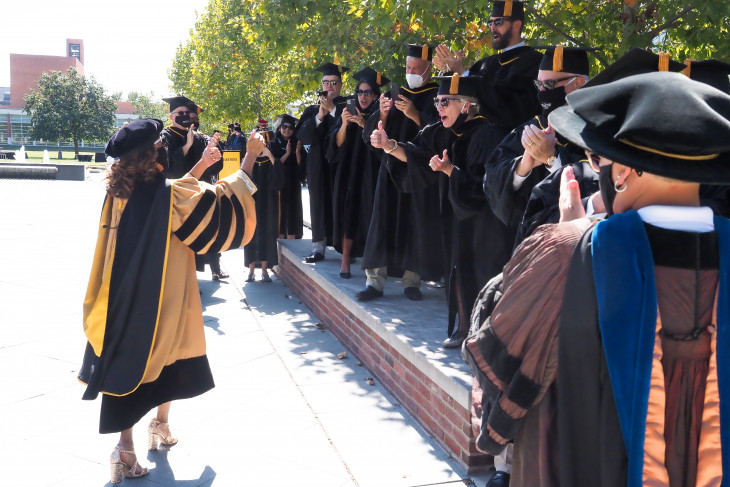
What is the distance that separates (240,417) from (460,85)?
9.09 feet

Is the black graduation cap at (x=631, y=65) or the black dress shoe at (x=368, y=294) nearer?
the black graduation cap at (x=631, y=65)

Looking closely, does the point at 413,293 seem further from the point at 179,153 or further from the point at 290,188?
the point at 290,188

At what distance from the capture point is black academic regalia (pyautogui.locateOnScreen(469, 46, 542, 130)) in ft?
17.2

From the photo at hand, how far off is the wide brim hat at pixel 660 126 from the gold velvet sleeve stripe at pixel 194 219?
2644mm

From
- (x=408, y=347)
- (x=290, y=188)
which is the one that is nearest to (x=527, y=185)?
(x=408, y=347)

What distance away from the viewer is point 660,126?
169 cm

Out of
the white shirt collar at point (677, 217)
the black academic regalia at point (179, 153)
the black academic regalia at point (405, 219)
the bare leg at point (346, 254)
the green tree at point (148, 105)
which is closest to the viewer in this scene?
the white shirt collar at point (677, 217)

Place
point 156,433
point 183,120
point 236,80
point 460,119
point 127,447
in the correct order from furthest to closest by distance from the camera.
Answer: point 236,80
point 183,120
point 460,119
point 156,433
point 127,447

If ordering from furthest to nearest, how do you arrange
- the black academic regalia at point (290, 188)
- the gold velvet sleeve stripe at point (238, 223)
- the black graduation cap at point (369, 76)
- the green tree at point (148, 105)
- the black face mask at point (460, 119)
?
1. the green tree at point (148, 105)
2. the black academic regalia at point (290, 188)
3. the black graduation cap at point (369, 76)
4. the black face mask at point (460, 119)
5. the gold velvet sleeve stripe at point (238, 223)

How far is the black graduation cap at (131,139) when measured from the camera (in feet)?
12.8

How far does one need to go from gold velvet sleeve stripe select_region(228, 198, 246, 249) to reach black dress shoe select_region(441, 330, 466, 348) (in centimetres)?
159

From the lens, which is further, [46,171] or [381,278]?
[46,171]

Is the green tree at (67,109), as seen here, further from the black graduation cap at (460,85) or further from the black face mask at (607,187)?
the black face mask at (607,187)

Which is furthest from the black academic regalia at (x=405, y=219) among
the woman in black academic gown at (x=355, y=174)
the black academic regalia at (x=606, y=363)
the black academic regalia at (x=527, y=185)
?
the black academic regalia at (x=606, y=363)
